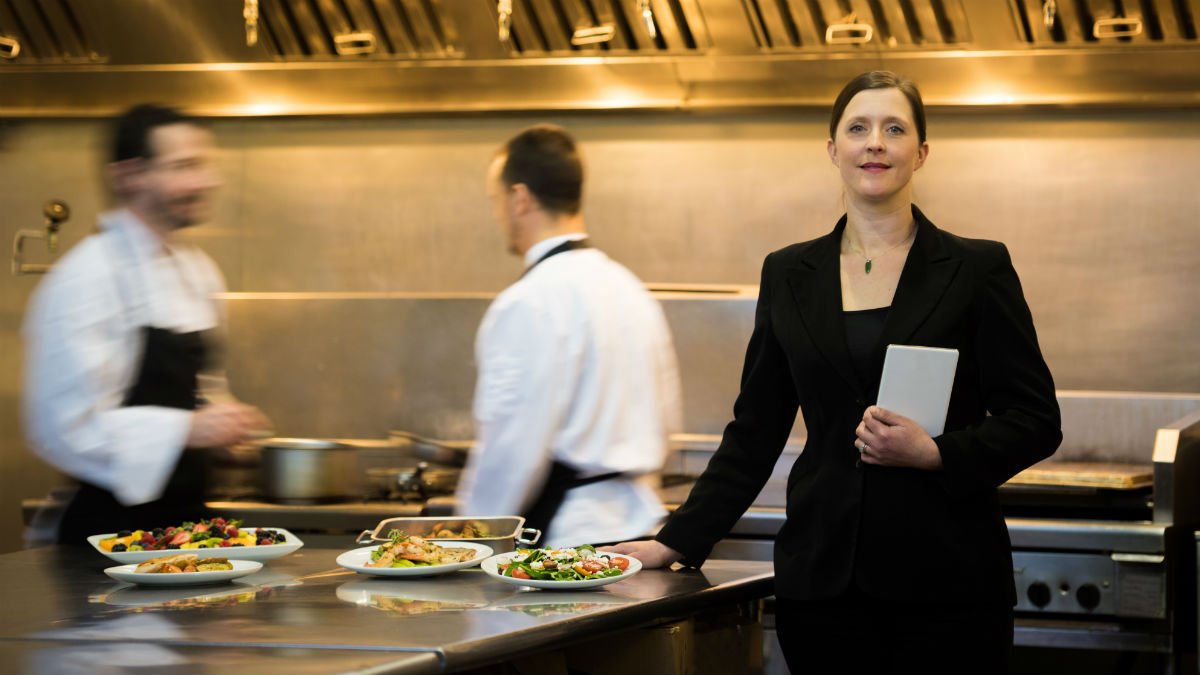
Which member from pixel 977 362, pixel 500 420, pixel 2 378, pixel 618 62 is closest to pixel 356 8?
pixel 618 62

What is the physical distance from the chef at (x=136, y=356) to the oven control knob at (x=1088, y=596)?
7.04 feet

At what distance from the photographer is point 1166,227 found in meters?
4.50

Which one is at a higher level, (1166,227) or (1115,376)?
(1166,227)

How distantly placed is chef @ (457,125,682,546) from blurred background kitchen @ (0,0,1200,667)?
1.47 meters

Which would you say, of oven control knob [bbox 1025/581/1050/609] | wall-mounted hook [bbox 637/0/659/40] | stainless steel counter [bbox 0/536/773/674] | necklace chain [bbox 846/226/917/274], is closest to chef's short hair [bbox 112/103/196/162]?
stainless steel counter [bbox 0/536/773/674]

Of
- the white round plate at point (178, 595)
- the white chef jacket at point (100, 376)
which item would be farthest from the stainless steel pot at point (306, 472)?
the white round plate at point (178, 595)

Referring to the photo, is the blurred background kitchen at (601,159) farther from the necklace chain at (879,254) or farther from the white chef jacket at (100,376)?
the necklace chain at (879,254)

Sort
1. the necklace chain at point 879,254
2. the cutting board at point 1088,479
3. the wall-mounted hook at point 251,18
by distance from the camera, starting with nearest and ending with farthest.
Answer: the necklace chain at point 879,254
the cutting board at point 1088,479
the wall-mounted hook at point 251,18

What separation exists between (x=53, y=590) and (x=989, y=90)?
3.30 metres

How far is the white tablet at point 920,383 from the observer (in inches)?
82.7

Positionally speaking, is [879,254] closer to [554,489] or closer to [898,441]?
[898,441]

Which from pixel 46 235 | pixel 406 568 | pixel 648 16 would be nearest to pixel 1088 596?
pixel 406 568

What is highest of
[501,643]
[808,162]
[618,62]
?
[618,62]

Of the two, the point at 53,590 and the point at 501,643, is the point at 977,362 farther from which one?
the point at 53,590
